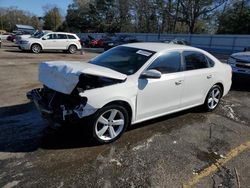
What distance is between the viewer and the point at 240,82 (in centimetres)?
916

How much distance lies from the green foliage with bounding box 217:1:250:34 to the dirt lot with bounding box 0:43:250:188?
38.7 meters

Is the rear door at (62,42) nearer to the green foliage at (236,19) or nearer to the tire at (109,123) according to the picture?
the tire at (109,123)

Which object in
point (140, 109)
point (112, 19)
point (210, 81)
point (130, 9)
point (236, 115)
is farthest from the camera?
point (112, 19)

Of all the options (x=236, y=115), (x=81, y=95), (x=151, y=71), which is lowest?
(x=236, y=115)

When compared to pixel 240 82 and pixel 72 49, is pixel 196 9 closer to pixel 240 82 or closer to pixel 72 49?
pixel 72 49

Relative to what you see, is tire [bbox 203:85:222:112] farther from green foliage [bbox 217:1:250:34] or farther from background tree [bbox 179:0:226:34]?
background tree [bbox 179:0:226:34]

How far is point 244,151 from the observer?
411 cm

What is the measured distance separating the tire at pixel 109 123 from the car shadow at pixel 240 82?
19.1ft

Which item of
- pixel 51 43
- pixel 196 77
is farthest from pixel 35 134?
pixel 51 43

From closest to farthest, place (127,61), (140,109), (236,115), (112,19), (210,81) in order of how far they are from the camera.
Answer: (140,109)
(127,61)
(210,81)
(236,115)
(112,19)

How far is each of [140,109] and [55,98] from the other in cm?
140

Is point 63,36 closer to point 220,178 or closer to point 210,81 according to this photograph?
point 210,81

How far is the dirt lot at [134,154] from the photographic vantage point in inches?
126

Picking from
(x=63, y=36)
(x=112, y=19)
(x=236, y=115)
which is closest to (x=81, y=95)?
(x=236, y=115)
